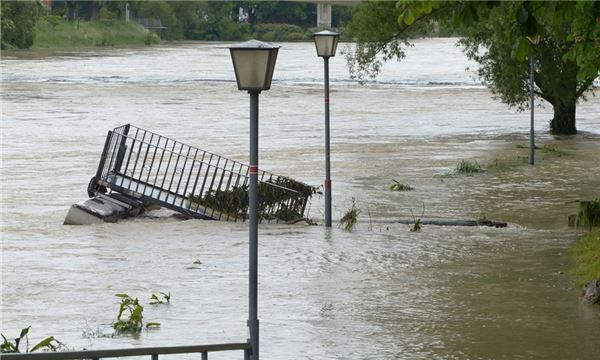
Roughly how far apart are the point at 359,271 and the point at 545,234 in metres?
4.68

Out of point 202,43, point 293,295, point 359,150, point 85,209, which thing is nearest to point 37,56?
point 202,43

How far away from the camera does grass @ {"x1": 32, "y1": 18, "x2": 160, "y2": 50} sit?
125750 millimetres

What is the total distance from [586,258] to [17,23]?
100705mm

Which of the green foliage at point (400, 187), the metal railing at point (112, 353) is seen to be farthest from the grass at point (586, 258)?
the metal railing at point (112, 353)

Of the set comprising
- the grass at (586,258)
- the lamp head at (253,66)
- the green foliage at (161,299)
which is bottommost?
the green foliage at (161,299)

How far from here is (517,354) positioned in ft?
43.3

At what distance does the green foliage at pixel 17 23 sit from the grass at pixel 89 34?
407cm

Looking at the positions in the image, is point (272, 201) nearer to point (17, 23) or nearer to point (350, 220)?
point (350, 220)

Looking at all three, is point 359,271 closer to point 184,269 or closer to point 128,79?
point 184,269

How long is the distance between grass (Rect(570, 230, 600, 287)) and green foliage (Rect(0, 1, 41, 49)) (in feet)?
316

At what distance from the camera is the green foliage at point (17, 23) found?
11150 centimetres

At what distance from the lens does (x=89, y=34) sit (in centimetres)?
13300

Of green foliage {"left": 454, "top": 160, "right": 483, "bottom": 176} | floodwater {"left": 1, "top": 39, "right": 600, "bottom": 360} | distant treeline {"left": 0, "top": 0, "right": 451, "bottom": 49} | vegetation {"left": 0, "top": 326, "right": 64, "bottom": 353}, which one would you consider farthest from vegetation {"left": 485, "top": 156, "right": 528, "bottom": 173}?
distant treeline {"left": 0, "top": 0, "right": 451, "bottom": 49}

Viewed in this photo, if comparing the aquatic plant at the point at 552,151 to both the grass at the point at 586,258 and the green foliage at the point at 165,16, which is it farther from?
the green foliage at the point at 165,16
